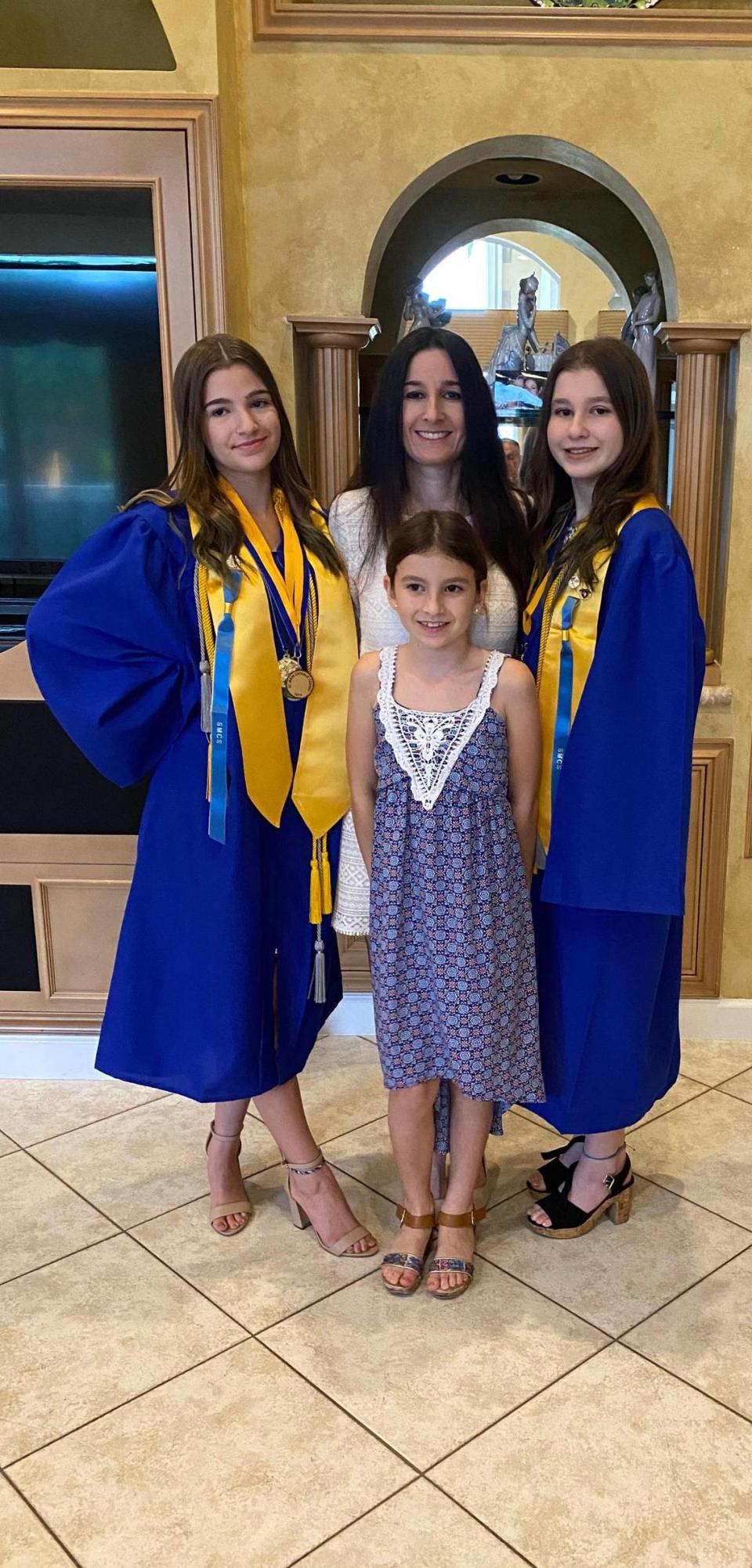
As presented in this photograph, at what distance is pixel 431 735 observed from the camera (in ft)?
5.80

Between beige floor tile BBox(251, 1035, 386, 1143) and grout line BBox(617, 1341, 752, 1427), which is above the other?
grout line BBox(617, 1341, 752, 1427)

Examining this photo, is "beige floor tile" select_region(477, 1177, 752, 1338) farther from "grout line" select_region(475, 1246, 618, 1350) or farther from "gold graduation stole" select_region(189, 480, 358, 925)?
"gold graduation stole" select_region(189, 480, 358, 925)

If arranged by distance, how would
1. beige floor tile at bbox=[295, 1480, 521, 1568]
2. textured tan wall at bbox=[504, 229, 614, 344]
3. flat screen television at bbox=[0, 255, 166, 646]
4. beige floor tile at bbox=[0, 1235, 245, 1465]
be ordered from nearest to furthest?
1. beige floor tile at bbox=[295, 1480, 521, 1568]
2. beige floor tile at bbox=[0, 1235, 245, 1465]
3. flat screen television at bbox=[0, 255, 166, 646]
4. textured tan wall at bbox=[504, 229, 614, 344]

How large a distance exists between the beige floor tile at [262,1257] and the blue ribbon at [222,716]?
0.76 meters

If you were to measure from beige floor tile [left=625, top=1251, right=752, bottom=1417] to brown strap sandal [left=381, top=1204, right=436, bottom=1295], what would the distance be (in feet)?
1.15

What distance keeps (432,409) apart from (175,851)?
79 cm

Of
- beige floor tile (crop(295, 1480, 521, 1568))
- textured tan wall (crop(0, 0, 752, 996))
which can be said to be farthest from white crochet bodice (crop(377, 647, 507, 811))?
textured tan wall (crop(0, 0, 752, 996))

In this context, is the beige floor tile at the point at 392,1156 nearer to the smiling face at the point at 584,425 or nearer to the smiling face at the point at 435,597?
the smiling face at the point at 435,597

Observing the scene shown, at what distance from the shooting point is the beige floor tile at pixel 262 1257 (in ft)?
6.35

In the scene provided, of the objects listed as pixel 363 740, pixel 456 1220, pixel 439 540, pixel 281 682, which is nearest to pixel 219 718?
pixel 281 682

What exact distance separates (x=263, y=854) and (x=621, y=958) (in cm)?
59

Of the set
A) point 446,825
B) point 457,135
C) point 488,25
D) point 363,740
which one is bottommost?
point 446,825

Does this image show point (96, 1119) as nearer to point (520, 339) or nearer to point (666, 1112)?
point (666, 1112)

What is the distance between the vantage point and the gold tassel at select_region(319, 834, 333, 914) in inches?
76.2
